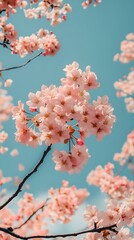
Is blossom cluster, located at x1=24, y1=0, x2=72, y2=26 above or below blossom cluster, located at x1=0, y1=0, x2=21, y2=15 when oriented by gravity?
above

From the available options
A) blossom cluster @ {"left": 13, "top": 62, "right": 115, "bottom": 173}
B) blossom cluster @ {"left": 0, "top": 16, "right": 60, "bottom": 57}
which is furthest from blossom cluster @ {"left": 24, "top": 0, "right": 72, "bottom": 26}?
blossom cluster @ {"left": 13, "top": 62, "right": 115, "bottom": 173}

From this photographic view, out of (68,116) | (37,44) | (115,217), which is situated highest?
(37,44)

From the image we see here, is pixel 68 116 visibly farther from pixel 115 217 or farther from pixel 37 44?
pixel 37 44

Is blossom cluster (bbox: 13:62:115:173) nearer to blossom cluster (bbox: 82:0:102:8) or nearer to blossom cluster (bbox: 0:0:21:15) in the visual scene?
blossom cluster (bbox: 0:0:21:15)

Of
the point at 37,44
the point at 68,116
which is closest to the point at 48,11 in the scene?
the point at 37,44

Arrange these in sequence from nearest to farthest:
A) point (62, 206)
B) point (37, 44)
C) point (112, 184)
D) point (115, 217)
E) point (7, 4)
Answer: point (115, 217), point (7, 4), point (37, 44), point (62, 206), point (112, 184)

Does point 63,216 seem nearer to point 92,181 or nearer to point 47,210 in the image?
point 47,210

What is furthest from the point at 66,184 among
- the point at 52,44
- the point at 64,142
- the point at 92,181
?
the point at 64,142

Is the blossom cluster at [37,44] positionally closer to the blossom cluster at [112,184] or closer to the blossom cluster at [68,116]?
the blossom cluster at [68,116]
